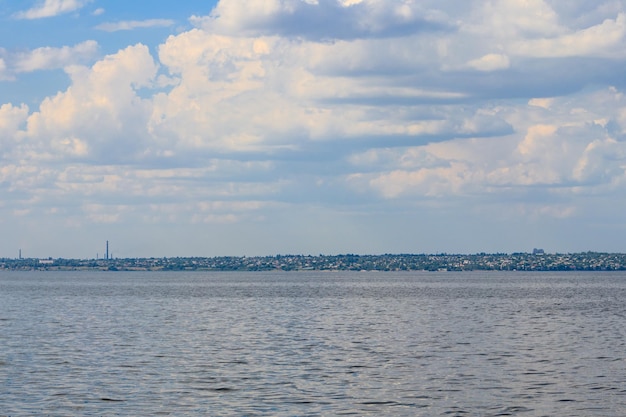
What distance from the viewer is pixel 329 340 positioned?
2781 inches

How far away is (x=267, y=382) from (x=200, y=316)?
55.1m

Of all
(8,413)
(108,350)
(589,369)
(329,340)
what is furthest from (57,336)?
(589,369)

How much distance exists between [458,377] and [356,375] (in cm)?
534

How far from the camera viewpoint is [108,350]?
208 ft

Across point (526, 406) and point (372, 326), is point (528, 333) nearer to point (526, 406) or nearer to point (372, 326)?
point (372, 326)

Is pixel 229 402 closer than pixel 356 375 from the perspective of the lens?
Yes

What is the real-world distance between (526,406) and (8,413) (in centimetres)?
2183

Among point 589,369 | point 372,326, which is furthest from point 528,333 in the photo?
point 589,369

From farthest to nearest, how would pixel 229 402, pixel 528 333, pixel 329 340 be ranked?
pixel 528 333 → pixel 329 340 → pixel 229 402

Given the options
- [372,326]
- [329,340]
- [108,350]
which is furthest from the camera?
[372,326]

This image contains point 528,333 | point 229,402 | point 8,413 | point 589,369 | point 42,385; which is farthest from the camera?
point 528,333

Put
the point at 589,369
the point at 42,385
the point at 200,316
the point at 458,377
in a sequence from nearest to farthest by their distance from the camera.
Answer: the point at 42,385, the point at 458,377, the point at 589,369, the point at 200,316

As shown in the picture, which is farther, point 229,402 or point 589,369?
point 589,369

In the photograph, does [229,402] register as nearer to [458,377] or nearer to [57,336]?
[458,377]
